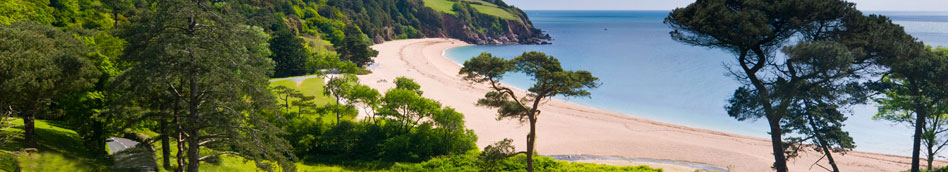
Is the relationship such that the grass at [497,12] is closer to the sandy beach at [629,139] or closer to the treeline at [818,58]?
the sandy beach at [629,139]

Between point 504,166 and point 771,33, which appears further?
point 504,166

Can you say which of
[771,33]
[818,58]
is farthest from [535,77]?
[818,58]

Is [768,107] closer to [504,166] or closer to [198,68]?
[504,166]

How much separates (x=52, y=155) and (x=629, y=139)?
3201 cm

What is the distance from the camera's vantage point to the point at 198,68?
33.9 feet

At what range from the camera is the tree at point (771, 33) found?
1496cm

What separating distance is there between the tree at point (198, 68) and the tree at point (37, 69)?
15.3 feet

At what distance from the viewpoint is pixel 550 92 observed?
19438 millimetres

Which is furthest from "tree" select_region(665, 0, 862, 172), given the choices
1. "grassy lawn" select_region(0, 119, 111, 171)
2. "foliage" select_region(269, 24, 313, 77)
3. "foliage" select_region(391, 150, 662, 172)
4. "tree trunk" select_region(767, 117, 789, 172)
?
"foliage" select_region(269, 24, 313, 77)

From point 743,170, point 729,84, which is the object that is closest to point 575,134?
point 743,170

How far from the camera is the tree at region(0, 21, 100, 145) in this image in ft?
42.7

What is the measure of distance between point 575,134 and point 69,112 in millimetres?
29552

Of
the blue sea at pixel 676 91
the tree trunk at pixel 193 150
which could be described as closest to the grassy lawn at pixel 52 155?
the tree trunk at pixel 193 150

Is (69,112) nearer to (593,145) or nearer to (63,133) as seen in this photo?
(63,133)
